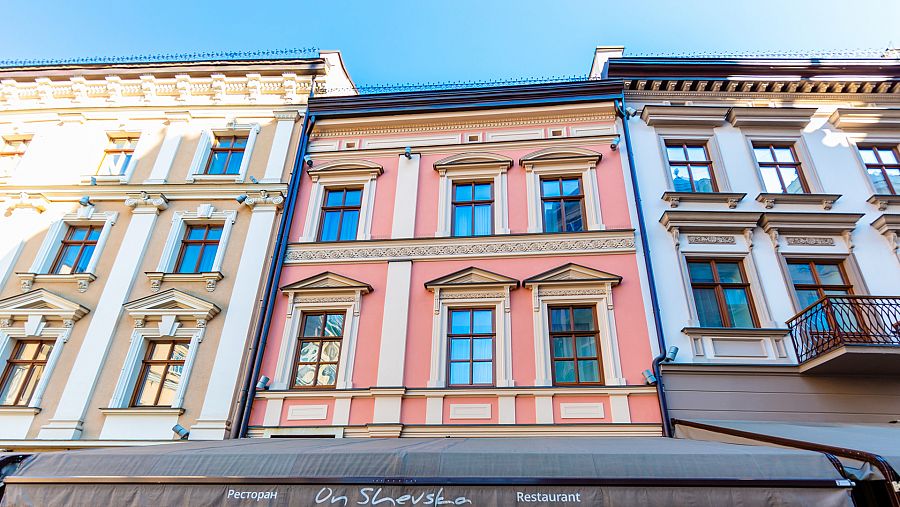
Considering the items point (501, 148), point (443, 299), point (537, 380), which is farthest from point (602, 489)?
point (501, 148)

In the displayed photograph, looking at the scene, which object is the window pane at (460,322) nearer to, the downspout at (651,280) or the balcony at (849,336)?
the downspout at (651,280)

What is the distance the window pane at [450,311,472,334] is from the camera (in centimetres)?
961

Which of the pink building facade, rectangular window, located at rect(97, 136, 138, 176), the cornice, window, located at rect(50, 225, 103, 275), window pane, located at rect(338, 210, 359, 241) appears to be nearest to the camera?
the pink building facade

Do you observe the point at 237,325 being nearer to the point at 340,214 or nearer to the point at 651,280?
the point at 340,214

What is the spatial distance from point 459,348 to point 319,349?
Answer: 2.72 m

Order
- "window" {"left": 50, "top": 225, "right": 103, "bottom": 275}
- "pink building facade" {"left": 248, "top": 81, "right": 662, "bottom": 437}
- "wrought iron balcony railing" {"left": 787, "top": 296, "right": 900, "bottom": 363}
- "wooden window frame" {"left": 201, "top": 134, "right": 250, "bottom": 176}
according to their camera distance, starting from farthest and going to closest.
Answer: "wooden window frame" {"left": 201, "top": 134, "right": 250, "bottom": 176}
"window" {"left": 50, "top": 225, "right": 103, "bottom": 275}
"pink building facade" {"left": 248, "top": 81, "right": 662, "bottom": 437}
"wrought iron balcony railing" {"left": 787, "top": 296, "right": 900, "bottom": 363}

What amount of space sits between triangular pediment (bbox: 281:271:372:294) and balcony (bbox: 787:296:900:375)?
7.89 metres

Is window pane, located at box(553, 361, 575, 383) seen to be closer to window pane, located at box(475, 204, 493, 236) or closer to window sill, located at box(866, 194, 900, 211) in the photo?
window pane, located at box(475, 204, 493, 236)

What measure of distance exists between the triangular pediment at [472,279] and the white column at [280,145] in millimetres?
4784

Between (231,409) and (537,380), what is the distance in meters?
5.48

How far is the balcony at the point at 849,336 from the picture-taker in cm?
776

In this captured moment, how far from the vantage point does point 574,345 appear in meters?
9.20

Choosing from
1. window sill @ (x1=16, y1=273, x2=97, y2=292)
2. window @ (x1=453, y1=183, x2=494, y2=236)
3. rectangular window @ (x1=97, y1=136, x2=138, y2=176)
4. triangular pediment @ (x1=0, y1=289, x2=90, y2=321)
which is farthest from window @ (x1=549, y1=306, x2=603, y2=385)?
rectangular window @ (x1=97, y1=136, x2=138, y2=176)

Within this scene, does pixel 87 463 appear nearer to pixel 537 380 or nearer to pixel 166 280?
pixel 166 280
